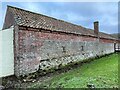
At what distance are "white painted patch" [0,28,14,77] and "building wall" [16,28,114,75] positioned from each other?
2.42 ft

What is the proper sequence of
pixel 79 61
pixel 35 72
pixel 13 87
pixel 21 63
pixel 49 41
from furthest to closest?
1. pixel 79 61
2. pixel 49 41
3. pixel 35 72
4. pixel 21 63
5. pixel 13 87

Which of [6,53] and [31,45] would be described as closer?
[6,53]

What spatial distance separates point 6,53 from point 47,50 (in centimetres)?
374

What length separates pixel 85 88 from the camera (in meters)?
8.76

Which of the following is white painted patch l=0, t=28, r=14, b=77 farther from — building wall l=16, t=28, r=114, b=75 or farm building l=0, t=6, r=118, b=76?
building wall l=16, t=28, r=114, b=75

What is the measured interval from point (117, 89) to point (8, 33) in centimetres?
919

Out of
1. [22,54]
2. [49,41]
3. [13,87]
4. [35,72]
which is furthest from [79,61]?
[13,87]

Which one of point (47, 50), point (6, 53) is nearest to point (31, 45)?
point (6, 53)

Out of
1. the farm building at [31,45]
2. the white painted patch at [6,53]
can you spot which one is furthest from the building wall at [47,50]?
the white painted patch at [6,53]

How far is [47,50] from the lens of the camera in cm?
1594

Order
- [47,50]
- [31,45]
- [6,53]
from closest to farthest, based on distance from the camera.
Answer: [6,53], [31,45], [47,50]

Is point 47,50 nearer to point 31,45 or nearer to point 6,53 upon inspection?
point 31,45

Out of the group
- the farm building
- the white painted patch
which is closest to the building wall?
the farm building

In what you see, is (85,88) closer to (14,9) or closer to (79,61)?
(14,9)
